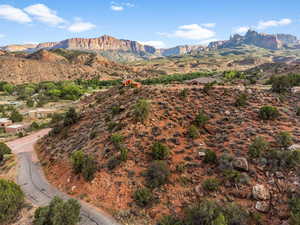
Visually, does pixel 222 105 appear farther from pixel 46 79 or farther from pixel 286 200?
pixel 46 79

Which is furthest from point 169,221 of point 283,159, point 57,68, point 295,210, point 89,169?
point 57,68

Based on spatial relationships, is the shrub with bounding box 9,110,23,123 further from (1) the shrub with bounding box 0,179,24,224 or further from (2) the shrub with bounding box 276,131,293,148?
(2) the shrub with bounding box 276,131,293,148

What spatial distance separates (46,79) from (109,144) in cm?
13239

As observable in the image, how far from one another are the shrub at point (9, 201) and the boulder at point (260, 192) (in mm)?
19232

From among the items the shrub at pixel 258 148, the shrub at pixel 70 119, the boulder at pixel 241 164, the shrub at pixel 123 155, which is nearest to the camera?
the boulder at pixel 241 164

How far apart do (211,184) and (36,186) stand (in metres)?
18.8

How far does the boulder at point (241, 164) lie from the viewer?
15880 mm

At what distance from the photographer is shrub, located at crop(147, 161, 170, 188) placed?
1686cm

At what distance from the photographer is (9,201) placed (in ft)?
50.9

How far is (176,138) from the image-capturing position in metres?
22.3

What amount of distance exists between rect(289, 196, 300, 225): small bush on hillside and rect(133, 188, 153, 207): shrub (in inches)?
378

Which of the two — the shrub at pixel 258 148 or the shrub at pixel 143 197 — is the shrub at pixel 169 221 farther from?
the shrub at pixel 258 148

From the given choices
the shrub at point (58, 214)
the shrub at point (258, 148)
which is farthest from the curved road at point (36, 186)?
the shrub at point (258, 148)

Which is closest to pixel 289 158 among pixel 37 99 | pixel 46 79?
pixel 37 99
